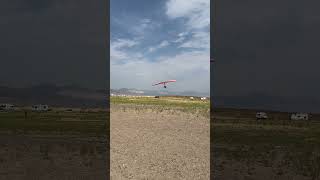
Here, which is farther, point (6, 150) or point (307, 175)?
point (6, 150)

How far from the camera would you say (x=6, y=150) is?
1016 inches

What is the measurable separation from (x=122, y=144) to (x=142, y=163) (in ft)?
27.3

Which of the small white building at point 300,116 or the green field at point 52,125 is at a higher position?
the green field at point 52,125

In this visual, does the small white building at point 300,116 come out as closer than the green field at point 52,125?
No

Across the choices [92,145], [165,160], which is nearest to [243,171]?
[165,160]

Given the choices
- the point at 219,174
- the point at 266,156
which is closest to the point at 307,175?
the point at 219,174

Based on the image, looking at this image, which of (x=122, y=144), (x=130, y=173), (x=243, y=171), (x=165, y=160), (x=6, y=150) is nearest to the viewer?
(x=130, y=173)

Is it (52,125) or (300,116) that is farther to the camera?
(300,116)

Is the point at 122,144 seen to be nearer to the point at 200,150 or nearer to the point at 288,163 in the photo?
the point at 200,150

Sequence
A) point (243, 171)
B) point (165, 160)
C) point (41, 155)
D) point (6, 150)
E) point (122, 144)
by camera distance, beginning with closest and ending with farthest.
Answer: point (243, 171)
point (165, 160)
point (41, 155)
point (6, 150)
point (122, 144)

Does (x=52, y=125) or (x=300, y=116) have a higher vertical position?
(x=52, y=125)

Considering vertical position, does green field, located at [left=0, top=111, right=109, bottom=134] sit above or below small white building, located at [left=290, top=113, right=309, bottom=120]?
above

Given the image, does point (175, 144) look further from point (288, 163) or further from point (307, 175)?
point (307, 175)

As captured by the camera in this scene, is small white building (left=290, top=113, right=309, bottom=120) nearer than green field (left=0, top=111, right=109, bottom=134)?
No
